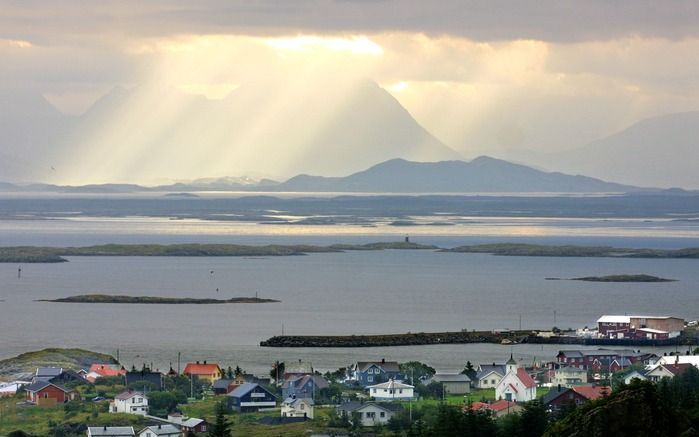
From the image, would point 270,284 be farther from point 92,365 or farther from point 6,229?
point 6,229

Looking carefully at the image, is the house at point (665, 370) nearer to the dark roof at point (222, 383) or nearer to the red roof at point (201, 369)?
the dark roof at point (222, 383)

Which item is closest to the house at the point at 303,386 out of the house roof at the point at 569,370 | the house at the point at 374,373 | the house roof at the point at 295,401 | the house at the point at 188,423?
the house roof at the point at 295,401

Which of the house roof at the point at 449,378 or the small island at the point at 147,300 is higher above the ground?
the small island at the point at 147,300

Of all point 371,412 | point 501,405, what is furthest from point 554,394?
point 371,412

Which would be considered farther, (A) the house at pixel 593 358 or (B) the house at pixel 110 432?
(A) the house at pixel 593 358

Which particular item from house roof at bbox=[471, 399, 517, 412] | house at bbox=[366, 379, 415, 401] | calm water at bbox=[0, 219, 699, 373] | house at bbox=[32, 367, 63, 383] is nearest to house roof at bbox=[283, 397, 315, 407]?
house at bbox=[366, 379, 415, 401]

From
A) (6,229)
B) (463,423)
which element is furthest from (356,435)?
(6,229)
